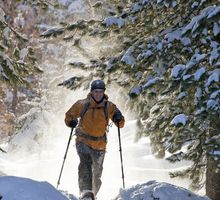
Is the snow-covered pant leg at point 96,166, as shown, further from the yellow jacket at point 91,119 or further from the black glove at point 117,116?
the black glove at point 117,116

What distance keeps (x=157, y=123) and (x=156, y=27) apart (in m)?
2.07

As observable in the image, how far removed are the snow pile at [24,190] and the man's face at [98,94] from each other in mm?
2785

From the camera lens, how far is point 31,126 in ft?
104

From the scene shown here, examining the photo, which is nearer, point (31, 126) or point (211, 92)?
point (211, 92)

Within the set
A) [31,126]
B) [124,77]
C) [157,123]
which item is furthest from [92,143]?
[31,126]

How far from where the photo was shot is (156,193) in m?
9.20

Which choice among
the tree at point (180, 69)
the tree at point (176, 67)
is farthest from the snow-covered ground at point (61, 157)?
the tree at point (180, 69)

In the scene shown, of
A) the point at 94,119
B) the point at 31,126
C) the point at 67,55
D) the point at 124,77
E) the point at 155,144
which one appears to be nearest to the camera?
the point at 94,119

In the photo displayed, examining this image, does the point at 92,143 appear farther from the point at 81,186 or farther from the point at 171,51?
the point at 171,51

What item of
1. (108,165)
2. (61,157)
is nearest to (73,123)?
(108,165)

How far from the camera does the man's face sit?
9.05 m

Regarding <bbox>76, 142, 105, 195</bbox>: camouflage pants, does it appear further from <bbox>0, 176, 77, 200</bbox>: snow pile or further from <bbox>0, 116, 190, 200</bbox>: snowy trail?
<bbox>0, 116, 190, 200</bbox>: snowy trail

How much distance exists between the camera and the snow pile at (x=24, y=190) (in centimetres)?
602

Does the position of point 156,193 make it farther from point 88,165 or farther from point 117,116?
point 117,116
